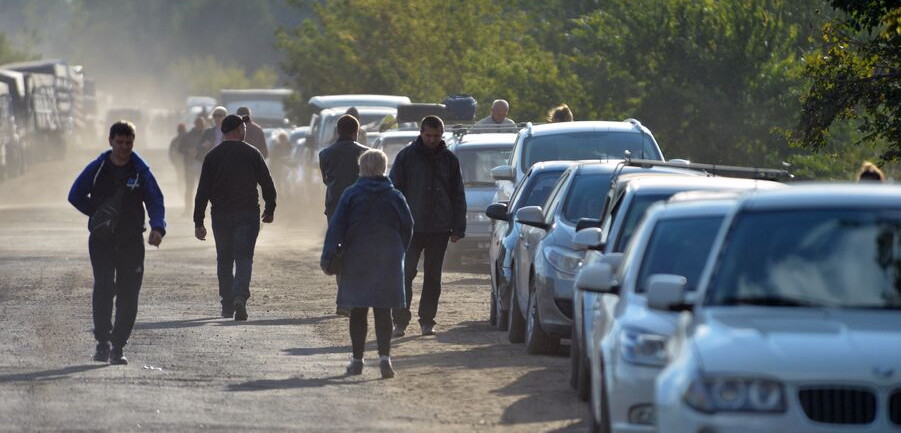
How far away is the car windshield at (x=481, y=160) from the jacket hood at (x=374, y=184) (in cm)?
1107

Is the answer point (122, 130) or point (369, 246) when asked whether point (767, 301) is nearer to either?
point (369, 246)

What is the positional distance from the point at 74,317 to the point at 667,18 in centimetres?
1457

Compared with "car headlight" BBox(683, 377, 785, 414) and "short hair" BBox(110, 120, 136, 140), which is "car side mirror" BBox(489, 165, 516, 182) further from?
"car headlight" BBox(683, 377, 785, 414)

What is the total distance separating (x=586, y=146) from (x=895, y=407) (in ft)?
43.8

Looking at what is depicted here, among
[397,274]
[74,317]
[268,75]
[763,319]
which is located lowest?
[268,75]

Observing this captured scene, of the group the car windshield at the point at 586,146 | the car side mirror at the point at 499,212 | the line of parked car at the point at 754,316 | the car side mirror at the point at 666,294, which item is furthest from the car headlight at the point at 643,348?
the car windshield at the point at 586,146

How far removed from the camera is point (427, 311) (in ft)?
52.6

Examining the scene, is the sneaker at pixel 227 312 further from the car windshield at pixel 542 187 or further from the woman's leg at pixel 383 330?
the woman's leg at pixel 383 330

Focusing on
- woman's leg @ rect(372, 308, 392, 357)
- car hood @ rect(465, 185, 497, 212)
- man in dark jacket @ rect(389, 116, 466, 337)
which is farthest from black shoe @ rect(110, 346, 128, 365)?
car hood @ rect(465, 185, 497, 212)

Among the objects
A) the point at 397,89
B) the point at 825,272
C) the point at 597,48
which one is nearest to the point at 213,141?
the point at 597,48

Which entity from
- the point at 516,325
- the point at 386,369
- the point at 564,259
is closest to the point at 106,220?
the point at 386,369

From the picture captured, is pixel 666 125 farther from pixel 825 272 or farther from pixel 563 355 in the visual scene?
pixel 825 272

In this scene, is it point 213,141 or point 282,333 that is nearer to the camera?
point 282,333

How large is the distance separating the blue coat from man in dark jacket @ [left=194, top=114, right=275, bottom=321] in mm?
3745
